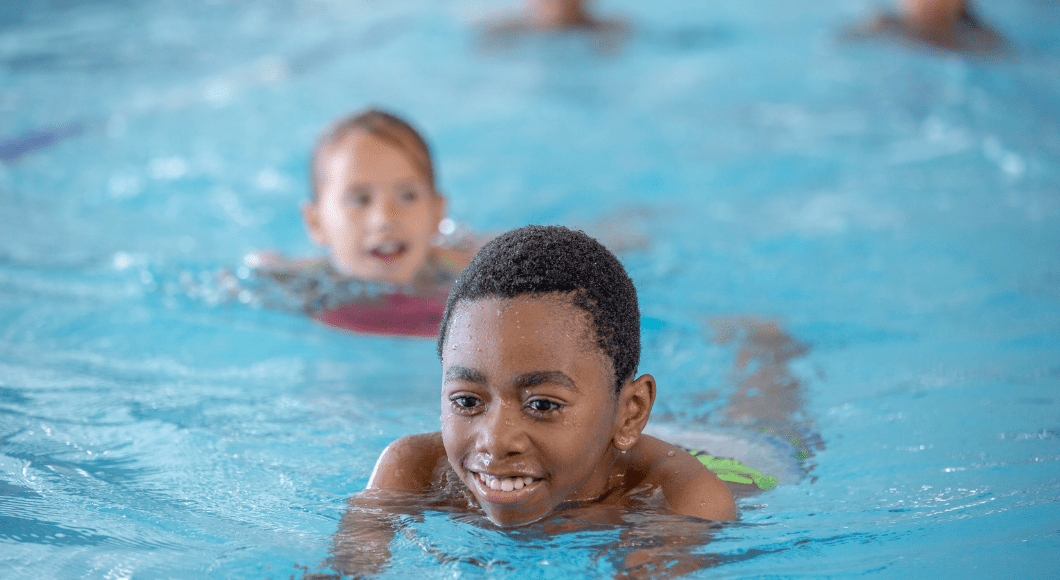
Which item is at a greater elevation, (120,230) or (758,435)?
(120,230)

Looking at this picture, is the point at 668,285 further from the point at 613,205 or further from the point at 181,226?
the point at 181,226

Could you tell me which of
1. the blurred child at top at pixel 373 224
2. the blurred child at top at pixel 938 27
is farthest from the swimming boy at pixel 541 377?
the blurred child at top at pixel 938 27

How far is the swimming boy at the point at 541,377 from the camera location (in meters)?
2.13

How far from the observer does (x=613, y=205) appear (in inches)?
231

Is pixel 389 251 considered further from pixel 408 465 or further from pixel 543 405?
→ pixel 543 405

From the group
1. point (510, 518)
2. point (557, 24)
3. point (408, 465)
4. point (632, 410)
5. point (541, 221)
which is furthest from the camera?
point (557, 24)

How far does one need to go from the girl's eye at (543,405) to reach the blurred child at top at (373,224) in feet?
6.78

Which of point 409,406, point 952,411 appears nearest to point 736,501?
point 952,411

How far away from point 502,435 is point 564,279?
35 cm

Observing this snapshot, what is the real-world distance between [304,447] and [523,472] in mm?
1059

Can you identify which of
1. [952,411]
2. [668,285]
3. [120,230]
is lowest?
[952,411]

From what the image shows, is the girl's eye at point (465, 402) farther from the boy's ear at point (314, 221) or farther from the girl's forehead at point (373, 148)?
the boy's ear at point (314, 221)

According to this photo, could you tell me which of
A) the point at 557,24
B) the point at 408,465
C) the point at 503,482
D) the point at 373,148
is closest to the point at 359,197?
the point at 373,148

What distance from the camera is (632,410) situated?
2.36 meters
